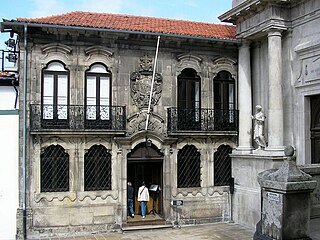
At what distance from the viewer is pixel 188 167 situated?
17.0 meters

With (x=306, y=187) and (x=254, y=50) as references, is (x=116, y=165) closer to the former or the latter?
(x=254, y=50)

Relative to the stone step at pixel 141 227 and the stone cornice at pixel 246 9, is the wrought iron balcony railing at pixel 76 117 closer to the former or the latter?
the stone step at pixel 141 227

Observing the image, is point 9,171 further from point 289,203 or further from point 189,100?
point 289,203

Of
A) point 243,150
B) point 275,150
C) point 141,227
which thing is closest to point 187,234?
point 141,227

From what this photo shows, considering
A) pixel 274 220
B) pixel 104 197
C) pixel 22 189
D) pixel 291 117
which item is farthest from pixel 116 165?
pixel 274 220

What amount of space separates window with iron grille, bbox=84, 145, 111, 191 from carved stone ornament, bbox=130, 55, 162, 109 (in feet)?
7.83

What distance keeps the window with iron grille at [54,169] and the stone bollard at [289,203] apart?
33.8 ft

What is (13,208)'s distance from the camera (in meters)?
14.8

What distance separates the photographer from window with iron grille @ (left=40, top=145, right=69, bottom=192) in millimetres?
15188

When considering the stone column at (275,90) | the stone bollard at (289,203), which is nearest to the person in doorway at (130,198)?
the stone column at (275,90)

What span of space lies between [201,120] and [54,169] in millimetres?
6197

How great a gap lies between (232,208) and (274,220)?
11.1 metres

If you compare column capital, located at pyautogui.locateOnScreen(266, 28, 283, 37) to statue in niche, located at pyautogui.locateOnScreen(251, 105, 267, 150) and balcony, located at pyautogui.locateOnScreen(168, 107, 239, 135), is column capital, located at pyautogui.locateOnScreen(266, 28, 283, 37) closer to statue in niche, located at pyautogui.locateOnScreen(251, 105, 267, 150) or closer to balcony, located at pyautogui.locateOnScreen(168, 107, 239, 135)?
statue in niche, located at pyautogui.locateOnScreen(251, 105, 267, 150)

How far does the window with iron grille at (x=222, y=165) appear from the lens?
1734 centimetres
